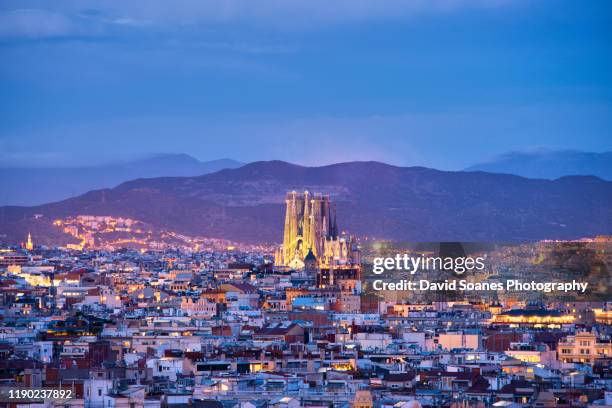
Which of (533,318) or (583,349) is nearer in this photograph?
(583,349)

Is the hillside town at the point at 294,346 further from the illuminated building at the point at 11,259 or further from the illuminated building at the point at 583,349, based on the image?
the illuminated building at the point at 11,259

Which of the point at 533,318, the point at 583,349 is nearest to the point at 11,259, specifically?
the point at 533,318

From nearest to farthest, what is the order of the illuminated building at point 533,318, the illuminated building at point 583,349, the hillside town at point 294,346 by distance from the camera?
the hillside town at point 294,346 < the illuminated building at point 583,349 < the illuminated building at point 533,318

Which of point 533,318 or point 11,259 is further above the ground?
point 11,259

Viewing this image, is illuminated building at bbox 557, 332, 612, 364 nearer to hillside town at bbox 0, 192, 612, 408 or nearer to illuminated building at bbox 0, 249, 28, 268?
hillside town at bbox 0, 192, 612, 408

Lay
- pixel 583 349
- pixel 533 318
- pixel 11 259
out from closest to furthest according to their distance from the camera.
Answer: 1. pixel 583 349
2. pixel 533 318
3. pixel 11 259

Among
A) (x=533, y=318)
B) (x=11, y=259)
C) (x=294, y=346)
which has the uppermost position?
(x=11, y=259)

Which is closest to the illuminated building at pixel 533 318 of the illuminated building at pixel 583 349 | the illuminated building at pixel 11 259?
the illuminated building at pixel 583 349

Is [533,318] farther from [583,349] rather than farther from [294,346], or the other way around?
[294,346]

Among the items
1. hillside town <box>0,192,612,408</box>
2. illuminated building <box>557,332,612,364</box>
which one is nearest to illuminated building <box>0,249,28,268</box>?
hillside town <box>0,192,612,408</box>

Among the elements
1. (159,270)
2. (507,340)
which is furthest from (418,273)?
(159,270)

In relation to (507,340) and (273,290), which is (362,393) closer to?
(507,340)
